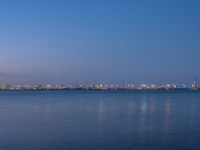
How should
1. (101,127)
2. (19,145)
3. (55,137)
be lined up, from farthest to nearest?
(101,127), (55,137), (19,145)

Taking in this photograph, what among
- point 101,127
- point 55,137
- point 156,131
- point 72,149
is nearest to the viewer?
point 72,149

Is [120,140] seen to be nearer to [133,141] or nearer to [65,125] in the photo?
[133,141]

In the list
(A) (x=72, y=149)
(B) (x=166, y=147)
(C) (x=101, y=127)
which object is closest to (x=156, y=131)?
(C) (x=101, y=127)

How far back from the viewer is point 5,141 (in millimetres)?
21156

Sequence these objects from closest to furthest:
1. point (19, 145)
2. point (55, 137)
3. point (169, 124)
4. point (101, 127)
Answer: point (19, 145)
point (55, 137)
point (101, 127)
point (169, 124)

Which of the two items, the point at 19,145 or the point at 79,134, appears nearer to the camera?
the point at 19,145

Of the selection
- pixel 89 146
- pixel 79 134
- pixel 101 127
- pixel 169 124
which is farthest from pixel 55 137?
pixel 169 124

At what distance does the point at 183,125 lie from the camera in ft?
95.5

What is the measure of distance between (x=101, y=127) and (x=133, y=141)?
6.92 meters

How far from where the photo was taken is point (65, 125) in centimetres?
2892

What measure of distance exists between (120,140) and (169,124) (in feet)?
31.4

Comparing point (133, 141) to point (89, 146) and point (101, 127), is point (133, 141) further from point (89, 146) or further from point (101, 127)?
point (101, 127)

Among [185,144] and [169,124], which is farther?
[169,124]

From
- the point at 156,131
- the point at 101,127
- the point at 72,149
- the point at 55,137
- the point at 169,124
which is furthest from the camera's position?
the point at 169,124
